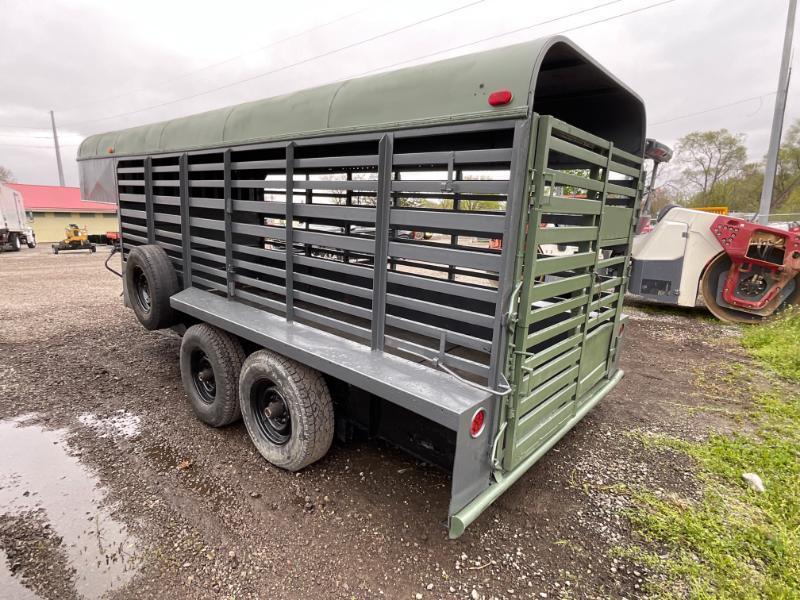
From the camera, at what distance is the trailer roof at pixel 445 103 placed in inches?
75.5

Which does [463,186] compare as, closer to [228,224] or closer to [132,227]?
[228,224]

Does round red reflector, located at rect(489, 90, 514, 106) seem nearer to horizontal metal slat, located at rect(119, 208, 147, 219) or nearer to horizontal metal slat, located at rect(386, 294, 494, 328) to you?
horizontal metal slat, located at rect(386, 294, 494, 328)

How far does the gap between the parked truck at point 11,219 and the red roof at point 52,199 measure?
5.93m

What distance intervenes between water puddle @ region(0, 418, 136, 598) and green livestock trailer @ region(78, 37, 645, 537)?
956mm

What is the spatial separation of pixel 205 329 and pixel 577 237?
116 inches

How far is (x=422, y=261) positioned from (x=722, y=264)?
24.9 feet

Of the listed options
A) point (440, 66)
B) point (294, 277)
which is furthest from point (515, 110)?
point (294, 277)

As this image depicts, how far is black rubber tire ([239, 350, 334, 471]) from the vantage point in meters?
2.76

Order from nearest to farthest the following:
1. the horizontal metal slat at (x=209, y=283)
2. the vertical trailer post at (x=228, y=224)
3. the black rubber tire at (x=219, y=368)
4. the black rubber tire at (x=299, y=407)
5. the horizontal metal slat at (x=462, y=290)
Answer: the horizontal metal slat at (x=462, y=290)
the black rubber tire at (x=299, y=407)
the vertical trailer post at (x=228, y=224)
the black rubber tire at (x=219, y=368)
the horizontal metal slat at (x=209, y=283)

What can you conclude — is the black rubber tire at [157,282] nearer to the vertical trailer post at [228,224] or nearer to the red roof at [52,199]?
the vertical trailer post at [228,224]

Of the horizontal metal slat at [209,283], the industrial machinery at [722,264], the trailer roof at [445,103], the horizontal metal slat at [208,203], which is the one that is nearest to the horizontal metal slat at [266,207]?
the horizontal metal slat at [208,203]

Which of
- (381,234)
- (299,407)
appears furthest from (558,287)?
(299,407)

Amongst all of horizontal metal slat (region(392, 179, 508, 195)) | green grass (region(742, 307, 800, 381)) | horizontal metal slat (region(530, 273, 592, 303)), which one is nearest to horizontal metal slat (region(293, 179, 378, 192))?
horizontal metal slat (region(392, 179, 508, 195))

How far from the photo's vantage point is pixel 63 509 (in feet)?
8.75
